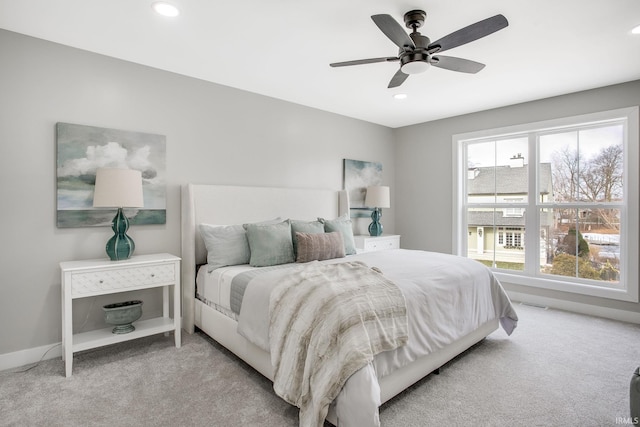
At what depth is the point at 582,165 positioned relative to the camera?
157 inches

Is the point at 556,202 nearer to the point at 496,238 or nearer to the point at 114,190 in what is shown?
the point at 496,238

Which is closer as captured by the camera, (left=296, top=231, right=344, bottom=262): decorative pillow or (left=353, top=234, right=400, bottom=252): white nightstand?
(left=296, top=231, right=344, bottom=262): decorative pillow

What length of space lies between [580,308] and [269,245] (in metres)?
3.64

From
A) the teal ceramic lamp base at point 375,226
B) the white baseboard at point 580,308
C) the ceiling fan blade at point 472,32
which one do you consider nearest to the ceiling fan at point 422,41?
the ceiling fan blade at point 472,32

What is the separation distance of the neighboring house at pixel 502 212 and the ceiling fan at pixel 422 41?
2519 millimetres

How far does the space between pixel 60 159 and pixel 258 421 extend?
97.8 inches

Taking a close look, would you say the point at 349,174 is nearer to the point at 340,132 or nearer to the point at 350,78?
the point at 340,132

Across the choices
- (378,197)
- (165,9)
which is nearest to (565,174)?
(378,197)

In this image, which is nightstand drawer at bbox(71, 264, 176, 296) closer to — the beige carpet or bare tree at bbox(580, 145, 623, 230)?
the beige carpet

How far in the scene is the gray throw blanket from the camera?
1.66 meters

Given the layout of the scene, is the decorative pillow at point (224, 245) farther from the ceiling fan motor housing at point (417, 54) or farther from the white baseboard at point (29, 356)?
the ceiling fan motor housing at point (417, 54)

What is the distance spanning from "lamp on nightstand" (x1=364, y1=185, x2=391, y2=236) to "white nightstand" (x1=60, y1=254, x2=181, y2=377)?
2.89m

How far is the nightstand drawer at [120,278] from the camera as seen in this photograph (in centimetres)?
243

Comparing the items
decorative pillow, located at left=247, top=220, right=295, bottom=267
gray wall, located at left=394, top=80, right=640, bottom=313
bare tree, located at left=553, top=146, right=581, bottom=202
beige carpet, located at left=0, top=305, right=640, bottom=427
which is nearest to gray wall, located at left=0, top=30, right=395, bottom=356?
beige carpet, located at left=0, top=305, right=640, bottom=427
